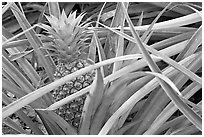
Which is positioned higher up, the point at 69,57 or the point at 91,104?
the point at 69,57

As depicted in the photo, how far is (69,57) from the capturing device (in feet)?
2.91

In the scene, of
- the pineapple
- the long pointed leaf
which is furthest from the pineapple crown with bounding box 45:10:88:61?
the long pointed leaf

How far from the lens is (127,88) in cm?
85

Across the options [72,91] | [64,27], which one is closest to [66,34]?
[64,27]

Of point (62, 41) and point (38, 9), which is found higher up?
point (38, 9)

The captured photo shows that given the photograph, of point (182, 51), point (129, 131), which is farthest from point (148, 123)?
point (182, 51)

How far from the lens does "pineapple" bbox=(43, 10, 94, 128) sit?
856 mm

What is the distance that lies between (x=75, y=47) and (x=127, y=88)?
140mm

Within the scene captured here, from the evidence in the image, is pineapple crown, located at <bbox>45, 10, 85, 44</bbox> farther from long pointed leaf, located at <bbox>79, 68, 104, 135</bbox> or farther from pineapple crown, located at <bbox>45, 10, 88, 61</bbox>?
long pointed leaf, located at <bbox>79, 68, 104, 135</bbox>

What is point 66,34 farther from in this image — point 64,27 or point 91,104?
point 91,104

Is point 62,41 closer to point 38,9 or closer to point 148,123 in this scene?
point 148,123

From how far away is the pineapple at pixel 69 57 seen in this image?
856mm

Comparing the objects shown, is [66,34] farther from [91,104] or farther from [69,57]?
[91,104]

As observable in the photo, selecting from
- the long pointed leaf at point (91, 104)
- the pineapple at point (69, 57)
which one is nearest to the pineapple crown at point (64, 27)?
the pineapple at point (69, 57)
